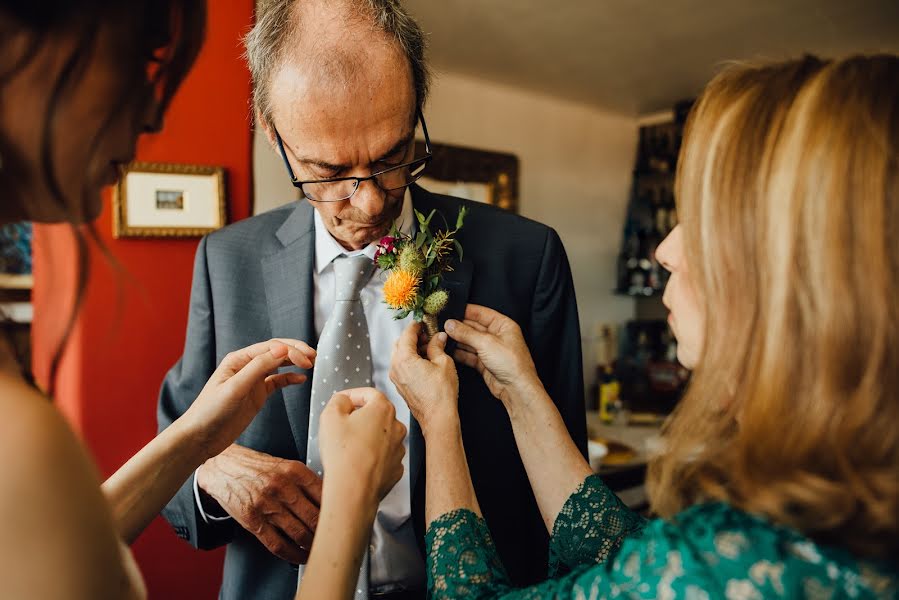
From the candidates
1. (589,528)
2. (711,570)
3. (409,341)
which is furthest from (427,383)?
(711,570)

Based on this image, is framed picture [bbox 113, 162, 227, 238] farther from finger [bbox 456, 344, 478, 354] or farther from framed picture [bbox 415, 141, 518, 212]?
framed picture [bbox 415, 141, 518, 212]

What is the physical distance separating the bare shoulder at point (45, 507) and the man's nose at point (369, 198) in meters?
0.88

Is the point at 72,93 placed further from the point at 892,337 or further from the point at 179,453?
the point at 892,337

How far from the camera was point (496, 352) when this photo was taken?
139 cm

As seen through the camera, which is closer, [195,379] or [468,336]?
[468,336]

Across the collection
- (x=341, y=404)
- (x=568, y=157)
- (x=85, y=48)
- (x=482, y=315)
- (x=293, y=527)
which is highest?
(x=568, y=157)

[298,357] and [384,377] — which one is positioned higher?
[298,357]

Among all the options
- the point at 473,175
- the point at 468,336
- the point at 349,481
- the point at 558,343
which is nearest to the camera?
the point at 349,481

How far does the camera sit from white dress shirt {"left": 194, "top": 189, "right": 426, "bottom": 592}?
1.42 m

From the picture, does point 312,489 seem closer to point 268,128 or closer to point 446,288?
point 446,288

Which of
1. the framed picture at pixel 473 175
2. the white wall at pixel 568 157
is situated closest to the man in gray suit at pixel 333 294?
the framed picture at pixel 473 175

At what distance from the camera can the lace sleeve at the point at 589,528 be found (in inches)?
46.6

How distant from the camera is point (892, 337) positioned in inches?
28.5

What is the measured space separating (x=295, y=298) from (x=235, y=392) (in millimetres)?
363
